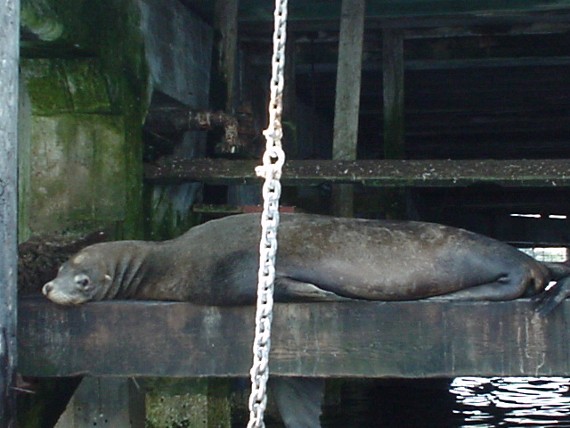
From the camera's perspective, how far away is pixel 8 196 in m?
5.16

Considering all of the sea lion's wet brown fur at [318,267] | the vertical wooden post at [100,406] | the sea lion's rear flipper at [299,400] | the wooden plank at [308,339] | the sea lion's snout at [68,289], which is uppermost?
the sea lion's wet brown fur at [318,267]

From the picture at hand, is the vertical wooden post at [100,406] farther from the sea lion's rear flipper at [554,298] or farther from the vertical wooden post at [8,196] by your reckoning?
the sea lion's rear flipper at [554,298]

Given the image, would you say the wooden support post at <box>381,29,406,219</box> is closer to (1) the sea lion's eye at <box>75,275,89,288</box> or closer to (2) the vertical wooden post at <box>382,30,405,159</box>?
(2) the vertical wooden post at <box>382,30,405,159</box>

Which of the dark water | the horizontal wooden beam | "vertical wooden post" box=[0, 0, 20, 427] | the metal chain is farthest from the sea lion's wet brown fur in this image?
the dark water

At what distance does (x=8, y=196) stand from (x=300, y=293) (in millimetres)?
1403

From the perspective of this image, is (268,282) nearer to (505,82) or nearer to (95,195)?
(95,195)

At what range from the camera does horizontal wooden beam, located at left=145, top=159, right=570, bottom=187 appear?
272 inches

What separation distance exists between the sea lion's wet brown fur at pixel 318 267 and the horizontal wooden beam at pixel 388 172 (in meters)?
1.00

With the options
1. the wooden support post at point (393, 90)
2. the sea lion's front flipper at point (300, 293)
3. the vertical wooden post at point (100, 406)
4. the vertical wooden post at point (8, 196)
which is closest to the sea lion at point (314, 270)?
the sea lion's front flipper at point (300, 293)

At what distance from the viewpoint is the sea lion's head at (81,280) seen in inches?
220

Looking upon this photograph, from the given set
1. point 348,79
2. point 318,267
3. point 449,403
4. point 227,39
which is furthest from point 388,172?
point 449,403

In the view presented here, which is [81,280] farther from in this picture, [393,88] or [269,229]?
[393,88]

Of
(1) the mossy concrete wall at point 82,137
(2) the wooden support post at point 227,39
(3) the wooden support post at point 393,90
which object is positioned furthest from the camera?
(3) the wooden support post at point 393,90

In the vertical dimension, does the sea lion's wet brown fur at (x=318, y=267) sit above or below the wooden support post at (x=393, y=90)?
below
